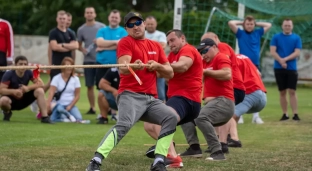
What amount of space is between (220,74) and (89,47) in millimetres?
6777

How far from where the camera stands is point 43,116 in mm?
13359

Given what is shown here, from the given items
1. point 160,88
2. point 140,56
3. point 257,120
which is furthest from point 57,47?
point 140,56

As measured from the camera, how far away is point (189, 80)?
8578mm

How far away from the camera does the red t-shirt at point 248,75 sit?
11.1 m

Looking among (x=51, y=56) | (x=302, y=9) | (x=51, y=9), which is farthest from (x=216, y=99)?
(x=51, y=9)

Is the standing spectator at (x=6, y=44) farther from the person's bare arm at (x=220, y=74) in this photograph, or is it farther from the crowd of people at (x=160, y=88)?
the person's bare arm at (x=220, y=74)

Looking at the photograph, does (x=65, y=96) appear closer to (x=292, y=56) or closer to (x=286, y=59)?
(x=286, y=59)

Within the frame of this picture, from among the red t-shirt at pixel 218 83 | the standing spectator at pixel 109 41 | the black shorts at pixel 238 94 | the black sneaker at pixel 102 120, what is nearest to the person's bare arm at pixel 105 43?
the standing spectator at pixel 109 41

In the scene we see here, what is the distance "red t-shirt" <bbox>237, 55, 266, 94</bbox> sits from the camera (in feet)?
36.3

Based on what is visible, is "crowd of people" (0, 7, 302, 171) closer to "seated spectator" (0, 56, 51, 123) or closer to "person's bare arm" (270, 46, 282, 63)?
"seated spectator" (0, 56, 51, 123)

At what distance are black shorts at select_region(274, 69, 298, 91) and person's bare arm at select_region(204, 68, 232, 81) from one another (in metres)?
6.22

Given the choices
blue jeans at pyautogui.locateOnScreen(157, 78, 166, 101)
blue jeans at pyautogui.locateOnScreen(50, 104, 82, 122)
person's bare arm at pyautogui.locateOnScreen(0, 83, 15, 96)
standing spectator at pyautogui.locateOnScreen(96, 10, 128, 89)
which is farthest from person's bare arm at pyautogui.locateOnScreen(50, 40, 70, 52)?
blue jeans at pyautogui.locateOnScreen(157, 78, 166, 101)

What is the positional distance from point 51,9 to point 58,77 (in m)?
24.3

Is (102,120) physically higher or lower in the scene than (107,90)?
lower
